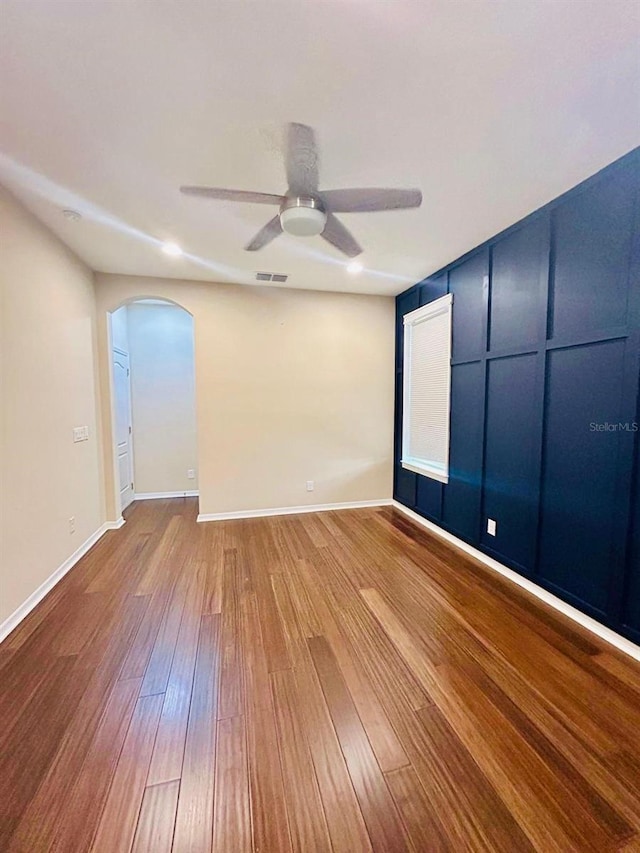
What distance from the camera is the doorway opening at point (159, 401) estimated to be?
4996 mm

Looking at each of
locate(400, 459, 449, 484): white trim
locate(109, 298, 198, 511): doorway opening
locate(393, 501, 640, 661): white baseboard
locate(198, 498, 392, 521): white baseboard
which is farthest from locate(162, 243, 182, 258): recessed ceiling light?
locate(393, 501, 640, 661): white baseboard

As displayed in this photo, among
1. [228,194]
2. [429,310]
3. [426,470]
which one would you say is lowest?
[426,470]

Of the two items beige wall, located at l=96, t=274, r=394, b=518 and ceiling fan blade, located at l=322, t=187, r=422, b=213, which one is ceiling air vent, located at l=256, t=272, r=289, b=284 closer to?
beige wall, located at l=96, t=274, r=394, b=518

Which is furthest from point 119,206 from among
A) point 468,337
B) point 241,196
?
point 468,337

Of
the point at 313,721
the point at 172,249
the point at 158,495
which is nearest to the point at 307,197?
the point at 172,249

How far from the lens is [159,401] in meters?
5.14

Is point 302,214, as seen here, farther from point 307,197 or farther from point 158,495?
point 158,495

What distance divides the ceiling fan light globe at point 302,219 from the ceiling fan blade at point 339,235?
4.2 inches

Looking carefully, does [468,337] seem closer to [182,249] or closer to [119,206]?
[182,249]

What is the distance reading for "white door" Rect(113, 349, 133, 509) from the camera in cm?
439

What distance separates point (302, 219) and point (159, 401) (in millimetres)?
3893

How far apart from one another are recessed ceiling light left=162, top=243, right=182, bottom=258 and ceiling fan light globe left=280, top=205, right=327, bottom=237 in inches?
54.8

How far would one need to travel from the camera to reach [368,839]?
1.13 meters

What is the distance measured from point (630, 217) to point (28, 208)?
12.2 feet
